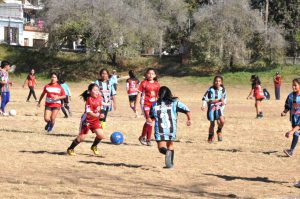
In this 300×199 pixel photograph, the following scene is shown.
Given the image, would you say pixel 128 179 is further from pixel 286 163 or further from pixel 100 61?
pixel 100 61

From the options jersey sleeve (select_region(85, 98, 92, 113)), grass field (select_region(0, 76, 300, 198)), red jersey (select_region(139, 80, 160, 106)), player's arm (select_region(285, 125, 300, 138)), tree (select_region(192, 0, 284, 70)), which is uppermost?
tree (select_region(192, 0, 284, 70))

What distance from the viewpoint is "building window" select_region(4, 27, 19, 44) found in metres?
76.3

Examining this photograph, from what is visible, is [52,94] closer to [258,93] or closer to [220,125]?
[220,125]

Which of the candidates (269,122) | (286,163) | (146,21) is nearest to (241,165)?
(286,163)

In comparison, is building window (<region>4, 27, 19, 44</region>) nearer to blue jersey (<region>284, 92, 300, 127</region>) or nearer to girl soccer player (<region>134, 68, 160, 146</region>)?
girl soccer player (<region>134, 68, 160, 146</region>)

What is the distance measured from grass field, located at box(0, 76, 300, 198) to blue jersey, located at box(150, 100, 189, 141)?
2.06 feet

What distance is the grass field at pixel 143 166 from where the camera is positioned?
9516 mm

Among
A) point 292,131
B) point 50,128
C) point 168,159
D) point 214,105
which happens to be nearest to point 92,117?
point 168,159

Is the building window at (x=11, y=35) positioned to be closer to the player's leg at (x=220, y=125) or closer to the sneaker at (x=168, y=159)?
the player's leg at (x=220, y=125)

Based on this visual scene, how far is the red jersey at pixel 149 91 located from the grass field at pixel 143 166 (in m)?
1.11

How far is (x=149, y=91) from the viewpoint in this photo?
15.2m

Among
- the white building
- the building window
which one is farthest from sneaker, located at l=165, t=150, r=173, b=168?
the building window

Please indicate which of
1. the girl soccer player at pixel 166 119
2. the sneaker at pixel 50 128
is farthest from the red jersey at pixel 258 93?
the girl soccer player at pixel 166 119

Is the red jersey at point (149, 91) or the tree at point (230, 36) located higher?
the tree at point (230, 36)
